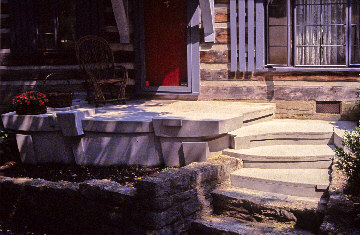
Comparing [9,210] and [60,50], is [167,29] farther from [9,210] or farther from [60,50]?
[9,210]

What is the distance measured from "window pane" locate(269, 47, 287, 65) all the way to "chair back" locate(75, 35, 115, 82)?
3.07 m

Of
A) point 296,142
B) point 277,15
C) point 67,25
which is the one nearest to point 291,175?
point 296,142

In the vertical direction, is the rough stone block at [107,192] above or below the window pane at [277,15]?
below

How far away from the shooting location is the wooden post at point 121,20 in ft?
27.2

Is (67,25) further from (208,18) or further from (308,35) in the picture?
(308,35)

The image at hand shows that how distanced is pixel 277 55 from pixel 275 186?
467cm

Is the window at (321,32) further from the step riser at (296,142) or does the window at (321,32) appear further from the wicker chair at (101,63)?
the wicker chair at (101,63)

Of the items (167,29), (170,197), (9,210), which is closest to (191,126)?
(170,197)

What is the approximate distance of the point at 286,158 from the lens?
5633 millimetres

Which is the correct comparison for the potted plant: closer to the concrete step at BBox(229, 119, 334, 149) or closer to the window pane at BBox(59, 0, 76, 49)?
the window pane at BBox(59, 0, 76, 49)

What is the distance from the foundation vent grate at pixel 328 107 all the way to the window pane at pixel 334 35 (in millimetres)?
1549

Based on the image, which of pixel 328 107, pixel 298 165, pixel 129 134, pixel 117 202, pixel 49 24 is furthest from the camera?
pixel 49 24

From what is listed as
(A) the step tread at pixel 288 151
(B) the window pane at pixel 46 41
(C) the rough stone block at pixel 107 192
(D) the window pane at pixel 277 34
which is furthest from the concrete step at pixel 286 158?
(B) the window pane at pixel 46 41

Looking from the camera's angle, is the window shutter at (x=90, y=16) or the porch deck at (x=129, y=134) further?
the window shutter at (x=90, y=16)
